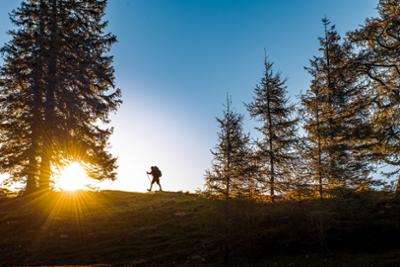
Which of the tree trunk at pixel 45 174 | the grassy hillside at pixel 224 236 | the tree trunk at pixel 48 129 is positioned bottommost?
the grassy hillside at pixel 224 236

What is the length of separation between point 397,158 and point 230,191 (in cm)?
988

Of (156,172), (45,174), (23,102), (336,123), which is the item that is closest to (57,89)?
(23,102)

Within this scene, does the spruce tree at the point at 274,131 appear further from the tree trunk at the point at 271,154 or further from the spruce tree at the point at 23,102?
the spruce tree at the point at 23,102

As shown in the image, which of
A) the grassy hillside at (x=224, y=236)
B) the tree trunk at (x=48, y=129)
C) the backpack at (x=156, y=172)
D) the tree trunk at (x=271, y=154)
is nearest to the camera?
the grassy hillside at (x=224, y=236)

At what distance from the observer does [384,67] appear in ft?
64.3

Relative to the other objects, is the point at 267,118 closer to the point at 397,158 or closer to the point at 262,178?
the point at 262,178

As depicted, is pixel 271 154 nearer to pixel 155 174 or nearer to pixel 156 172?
pixel 156 172

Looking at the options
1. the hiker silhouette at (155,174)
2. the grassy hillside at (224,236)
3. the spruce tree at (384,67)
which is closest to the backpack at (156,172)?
the hiker silhouette at (155,174)

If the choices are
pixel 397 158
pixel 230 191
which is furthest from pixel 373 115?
pixel 230 191

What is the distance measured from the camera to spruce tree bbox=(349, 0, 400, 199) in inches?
720

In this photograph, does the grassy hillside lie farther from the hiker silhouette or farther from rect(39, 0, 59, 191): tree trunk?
the hiker silhouette

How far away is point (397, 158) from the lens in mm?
18344

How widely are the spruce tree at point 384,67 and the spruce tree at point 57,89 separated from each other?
17.0 m

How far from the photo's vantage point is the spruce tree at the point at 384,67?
1830 cm
